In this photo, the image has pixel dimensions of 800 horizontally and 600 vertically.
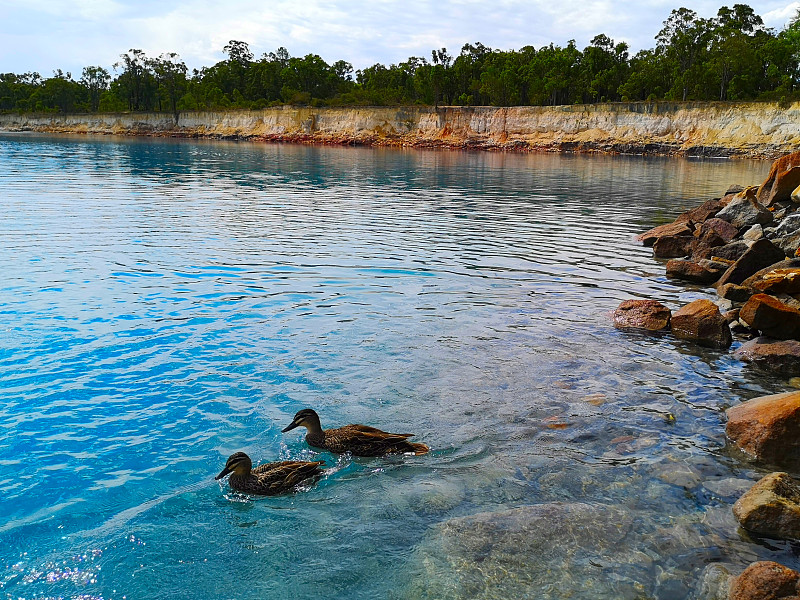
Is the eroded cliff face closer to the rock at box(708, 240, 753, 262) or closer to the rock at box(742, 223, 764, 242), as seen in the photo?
the rock at box(742, 223, 764, 242)

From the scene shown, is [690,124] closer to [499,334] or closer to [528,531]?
[499,334]

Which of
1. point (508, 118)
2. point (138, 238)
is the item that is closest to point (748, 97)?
point (508, 118)

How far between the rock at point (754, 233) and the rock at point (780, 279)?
4357mm

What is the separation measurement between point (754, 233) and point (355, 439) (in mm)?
16656

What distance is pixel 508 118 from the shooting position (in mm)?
111000

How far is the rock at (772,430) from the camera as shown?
777cm

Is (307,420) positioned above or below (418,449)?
above

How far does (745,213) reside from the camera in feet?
70.0

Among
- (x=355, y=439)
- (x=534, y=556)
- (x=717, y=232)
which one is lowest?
(x=534, y=556)

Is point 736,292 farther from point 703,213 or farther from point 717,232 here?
point 703,213

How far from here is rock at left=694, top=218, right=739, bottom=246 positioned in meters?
19.9

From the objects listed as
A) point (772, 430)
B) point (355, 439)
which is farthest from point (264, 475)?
point (772, 430)

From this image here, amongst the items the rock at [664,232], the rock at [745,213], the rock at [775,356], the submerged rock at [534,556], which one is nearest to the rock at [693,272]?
the rock at [664,232]

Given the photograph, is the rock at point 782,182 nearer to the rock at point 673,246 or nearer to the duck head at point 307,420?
the rock at point 673,246
